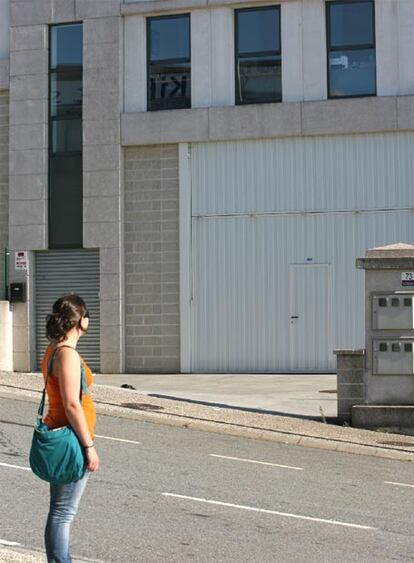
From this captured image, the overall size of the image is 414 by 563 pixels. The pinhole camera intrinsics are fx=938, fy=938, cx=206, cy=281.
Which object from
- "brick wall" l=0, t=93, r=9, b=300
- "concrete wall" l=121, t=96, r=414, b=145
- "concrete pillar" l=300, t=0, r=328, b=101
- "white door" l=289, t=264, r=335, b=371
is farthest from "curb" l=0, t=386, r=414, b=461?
"concrete pillar" l=300, t=0, r=328, b=101

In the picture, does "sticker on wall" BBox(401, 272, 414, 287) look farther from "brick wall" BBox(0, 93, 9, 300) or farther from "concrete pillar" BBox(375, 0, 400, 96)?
"brick wall" BBox(0, 93, 9, 300)

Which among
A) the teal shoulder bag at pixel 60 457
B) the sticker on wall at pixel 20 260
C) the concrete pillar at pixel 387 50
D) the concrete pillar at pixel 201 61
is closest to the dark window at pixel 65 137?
the sticker on wall at pixel 20 260

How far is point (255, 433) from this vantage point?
12.4m

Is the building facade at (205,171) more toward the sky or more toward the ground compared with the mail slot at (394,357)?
more toward the sky

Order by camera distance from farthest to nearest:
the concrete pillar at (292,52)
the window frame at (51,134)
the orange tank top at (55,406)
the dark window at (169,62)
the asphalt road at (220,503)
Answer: the window frame at (51,134)
the dark window at (169,62)
the concrete pillar at (292,52)
the asphalt road at (220,503)
the orange tank top at (55,406)

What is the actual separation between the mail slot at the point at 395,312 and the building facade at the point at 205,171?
7.27 m

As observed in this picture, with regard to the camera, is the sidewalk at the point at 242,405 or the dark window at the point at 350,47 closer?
the sidewalk at the point at 242,405

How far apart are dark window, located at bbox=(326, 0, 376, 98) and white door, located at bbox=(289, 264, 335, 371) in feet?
13.2

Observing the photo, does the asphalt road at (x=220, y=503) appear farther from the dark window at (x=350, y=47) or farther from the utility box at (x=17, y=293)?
the dark window at (x=350, y=47)

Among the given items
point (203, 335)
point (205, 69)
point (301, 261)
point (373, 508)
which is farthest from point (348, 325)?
point (373, 508)

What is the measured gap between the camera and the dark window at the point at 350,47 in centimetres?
2062

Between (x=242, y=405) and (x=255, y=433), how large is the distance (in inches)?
108

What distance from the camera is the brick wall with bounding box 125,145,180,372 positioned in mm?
21125

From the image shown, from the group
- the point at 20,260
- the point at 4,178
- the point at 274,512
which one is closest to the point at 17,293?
the point at 20,260
